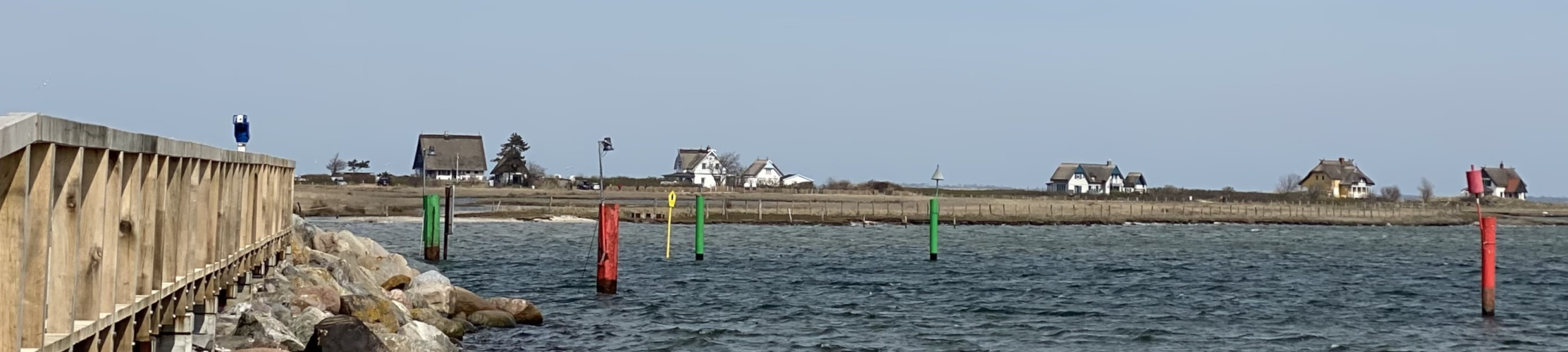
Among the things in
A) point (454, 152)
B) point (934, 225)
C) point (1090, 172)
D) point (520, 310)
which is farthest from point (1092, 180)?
point (520, 310)

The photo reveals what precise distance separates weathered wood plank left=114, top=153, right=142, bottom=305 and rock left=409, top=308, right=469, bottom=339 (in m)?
11.0

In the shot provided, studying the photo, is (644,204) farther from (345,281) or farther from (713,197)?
(345,281)

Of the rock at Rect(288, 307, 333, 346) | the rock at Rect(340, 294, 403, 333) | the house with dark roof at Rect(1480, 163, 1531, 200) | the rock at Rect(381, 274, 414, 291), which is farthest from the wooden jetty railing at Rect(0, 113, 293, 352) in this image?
the house with dark roof at Rect(1480, 163, 1531, 200)

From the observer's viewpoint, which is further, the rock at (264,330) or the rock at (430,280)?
the rock at (430,280)

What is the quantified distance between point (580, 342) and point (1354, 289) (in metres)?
21.7

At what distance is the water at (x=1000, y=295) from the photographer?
23.7 m

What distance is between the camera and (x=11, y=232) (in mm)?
6438

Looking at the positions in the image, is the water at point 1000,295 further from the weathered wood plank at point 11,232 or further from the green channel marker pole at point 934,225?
the weathered wood plank at point 11,232

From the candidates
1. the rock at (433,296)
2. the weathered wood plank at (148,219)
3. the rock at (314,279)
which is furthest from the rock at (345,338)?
the rock at (433,296)

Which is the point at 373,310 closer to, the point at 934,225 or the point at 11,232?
the point at 11,232

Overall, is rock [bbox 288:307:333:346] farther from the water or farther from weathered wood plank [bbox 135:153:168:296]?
weathered wood plank [bbox 135:153:168:296]

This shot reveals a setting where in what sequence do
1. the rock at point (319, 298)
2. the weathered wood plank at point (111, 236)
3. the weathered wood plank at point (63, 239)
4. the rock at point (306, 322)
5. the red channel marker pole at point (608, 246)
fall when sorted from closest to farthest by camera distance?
the weathered wood plank at point (63, 239)
the weathered wood plank at point (111, 236)
the rock at point (306, 322)
the rock at point (319, 298)
the red channel marker pole at point (608, 246)

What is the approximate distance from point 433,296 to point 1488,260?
54.6ft

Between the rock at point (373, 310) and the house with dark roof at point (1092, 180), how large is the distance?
445 ft
